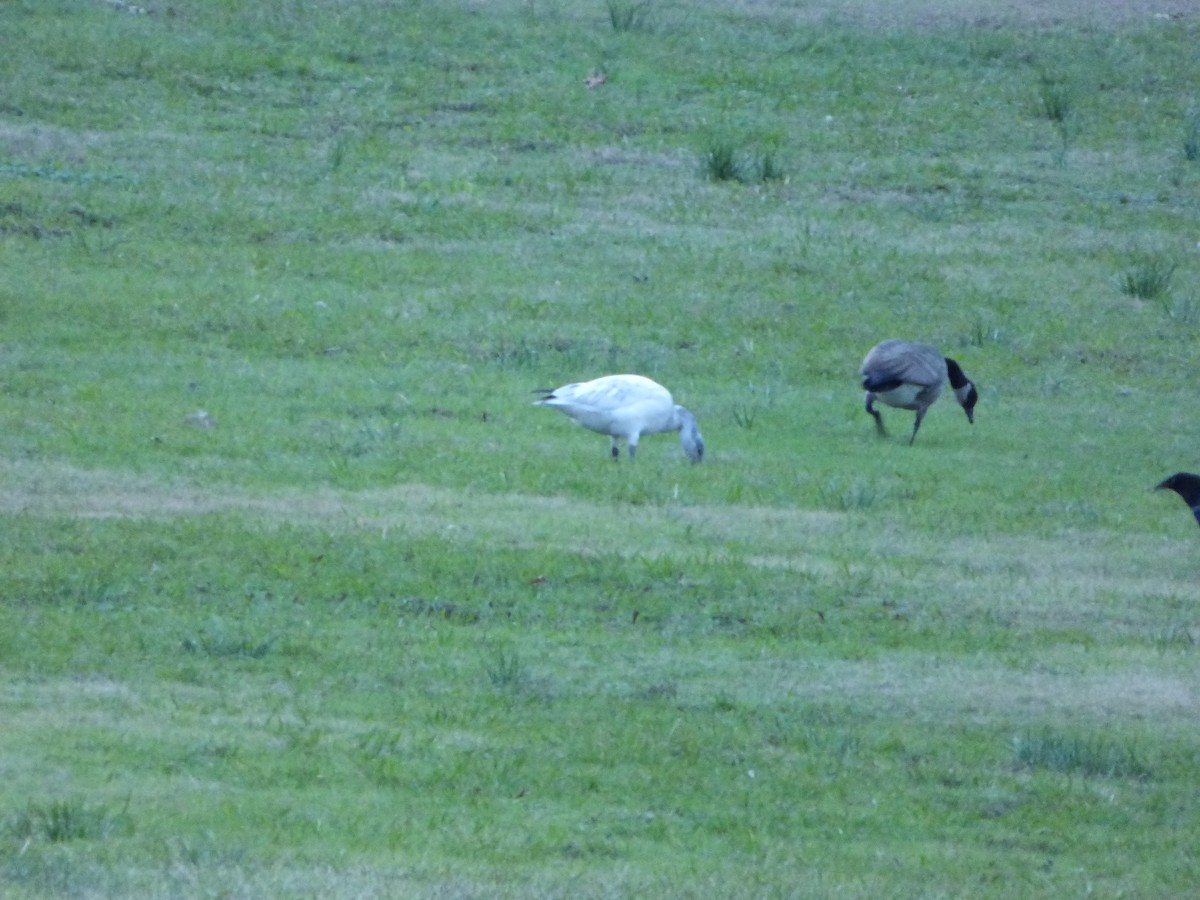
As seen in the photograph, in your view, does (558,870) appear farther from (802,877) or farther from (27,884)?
(27,884)

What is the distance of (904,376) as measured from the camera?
12.7m

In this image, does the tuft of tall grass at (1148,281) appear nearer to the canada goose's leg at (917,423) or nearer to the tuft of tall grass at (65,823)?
the canada goose's leg at (917,423)

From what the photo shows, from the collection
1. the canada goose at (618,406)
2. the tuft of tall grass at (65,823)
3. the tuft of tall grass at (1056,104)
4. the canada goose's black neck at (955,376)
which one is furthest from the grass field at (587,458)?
the canada goose's black neck at (955,376)

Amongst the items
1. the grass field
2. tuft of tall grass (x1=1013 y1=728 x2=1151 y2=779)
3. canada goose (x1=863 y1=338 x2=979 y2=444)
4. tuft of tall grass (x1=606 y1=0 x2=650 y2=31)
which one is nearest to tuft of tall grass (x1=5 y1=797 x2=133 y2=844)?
the grass field

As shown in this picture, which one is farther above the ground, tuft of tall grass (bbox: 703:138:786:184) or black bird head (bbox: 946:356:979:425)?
tuft of tall grass (bbox: 703:138:786:184)

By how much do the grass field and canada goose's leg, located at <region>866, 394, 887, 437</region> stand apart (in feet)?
0.57

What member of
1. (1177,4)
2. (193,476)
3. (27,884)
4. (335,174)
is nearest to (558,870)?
(27,884)

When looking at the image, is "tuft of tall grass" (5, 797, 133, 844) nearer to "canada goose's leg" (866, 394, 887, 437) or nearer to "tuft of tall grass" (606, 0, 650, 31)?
"canada goose's leg" (866, 394, 887, 437)

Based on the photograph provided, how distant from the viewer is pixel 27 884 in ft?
17.4

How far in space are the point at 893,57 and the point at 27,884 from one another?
65.4ft

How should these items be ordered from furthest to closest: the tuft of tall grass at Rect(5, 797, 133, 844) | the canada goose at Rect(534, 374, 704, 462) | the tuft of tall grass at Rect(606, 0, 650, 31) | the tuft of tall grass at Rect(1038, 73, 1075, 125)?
the tuft of tall grass at Rect(606, 0, 650, 31), the tuft of tall grass at Rect(1038, 73, 1075, 125), the canada goose at Rect(534, 374, 704, 462), the tuft of tall grass at Rect(5, 797, 133, 844)

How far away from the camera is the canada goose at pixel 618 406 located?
1165 cm

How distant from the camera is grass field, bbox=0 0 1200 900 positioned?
21.0 feet

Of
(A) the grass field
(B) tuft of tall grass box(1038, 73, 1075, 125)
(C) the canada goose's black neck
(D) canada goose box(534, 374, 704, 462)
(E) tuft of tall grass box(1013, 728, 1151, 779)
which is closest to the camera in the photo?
(A) the grass field
